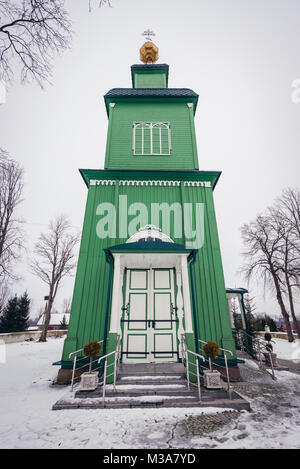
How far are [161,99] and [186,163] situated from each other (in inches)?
160

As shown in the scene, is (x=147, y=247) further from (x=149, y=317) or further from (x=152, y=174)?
(x=152, y=174)

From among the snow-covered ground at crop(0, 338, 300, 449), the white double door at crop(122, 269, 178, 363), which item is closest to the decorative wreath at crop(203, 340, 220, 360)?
the snow-covered ground at crop(0, 338, 300, 449)

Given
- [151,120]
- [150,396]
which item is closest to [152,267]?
[150,396]

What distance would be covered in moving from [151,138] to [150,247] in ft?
19.9

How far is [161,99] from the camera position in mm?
10602

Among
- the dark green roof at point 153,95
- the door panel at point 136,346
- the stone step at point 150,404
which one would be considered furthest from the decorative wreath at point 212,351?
the dark green roof at point 153,95

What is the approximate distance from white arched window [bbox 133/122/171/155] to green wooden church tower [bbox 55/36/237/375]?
0.16 ft

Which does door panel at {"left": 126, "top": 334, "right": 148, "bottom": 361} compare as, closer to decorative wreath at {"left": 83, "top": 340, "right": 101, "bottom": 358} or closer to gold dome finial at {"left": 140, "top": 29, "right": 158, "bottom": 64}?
decorative wreath at {"left": 83, "top": 340, "right": 101, "bottom": 358}

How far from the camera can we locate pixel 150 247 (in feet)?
20.4

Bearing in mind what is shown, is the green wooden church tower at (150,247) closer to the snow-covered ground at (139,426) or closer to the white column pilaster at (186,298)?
the white column pilaster at (186,298)

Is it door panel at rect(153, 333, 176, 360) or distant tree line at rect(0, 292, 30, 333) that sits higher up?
distant tree line at rect(0, 292, 30, 333)

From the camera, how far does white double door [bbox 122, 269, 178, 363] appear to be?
253 inches
